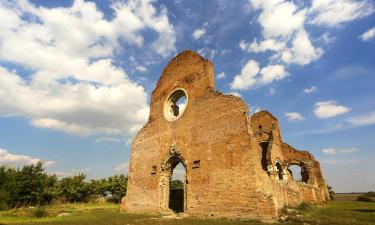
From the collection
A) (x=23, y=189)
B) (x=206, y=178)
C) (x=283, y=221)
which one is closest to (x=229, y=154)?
(x=206, y=178)

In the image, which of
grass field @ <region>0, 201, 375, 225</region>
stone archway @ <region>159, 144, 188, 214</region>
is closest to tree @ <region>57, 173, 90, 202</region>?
grass field @ <region>0, 201, 375, 225</region>

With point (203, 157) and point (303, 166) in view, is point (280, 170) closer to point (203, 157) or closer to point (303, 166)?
point (303, 166)

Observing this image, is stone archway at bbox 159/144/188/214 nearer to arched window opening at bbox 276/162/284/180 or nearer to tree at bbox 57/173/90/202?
arched window opening at bbox 276/162/284/180

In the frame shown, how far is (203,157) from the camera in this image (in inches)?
527

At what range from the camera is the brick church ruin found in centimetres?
1142

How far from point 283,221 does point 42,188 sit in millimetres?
26388

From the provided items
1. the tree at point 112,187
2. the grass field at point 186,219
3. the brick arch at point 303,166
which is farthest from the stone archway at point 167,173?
the tree at point 112,187

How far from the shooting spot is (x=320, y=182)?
73.5ft

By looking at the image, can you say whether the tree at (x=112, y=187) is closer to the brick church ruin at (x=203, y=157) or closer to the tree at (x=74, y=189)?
the tree at (x=74, y=189)

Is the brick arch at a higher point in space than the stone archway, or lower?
higher

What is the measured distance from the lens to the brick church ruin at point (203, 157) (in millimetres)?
11422

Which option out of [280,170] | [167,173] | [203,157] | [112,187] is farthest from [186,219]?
[112,187]

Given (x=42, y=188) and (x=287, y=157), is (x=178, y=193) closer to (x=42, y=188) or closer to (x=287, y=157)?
(x=287, y=157)

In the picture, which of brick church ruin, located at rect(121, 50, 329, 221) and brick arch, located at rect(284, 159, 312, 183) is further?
brick arch, located at rect(284, 159, 312, 183)
